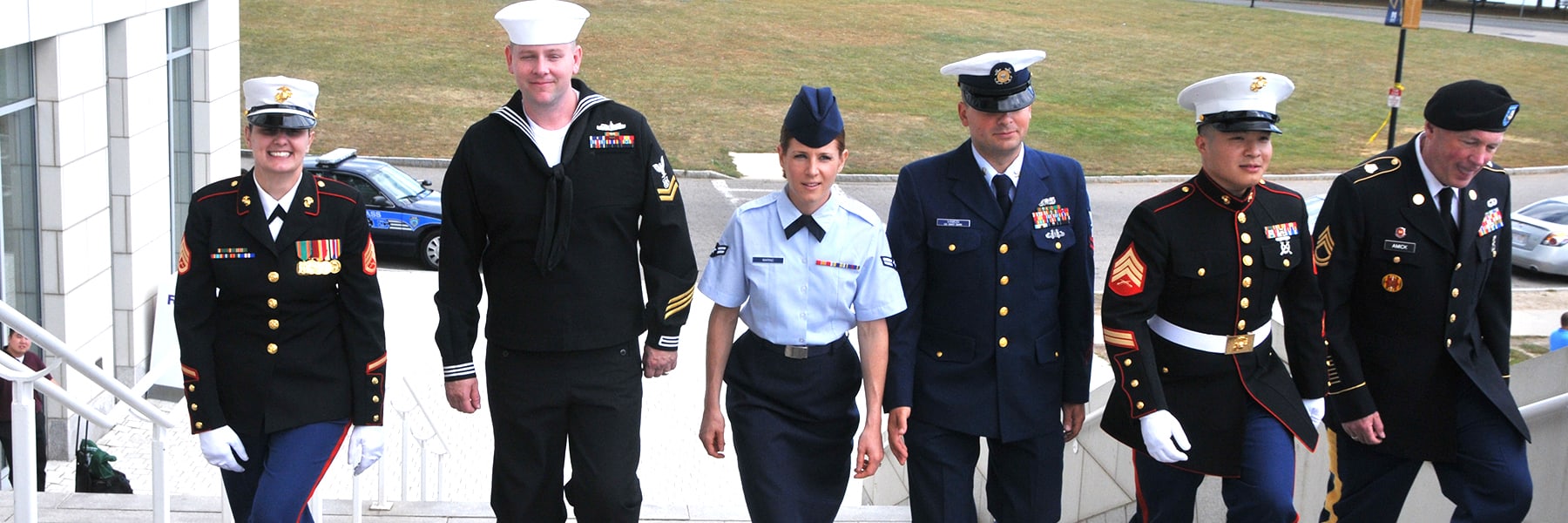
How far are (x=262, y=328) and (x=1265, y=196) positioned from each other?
3.40 m

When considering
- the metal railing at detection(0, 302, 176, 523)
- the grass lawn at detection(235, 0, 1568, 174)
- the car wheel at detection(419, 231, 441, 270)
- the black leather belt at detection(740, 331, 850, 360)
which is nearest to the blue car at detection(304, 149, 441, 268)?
the car wheel at detection(419, 231, 441, 270)

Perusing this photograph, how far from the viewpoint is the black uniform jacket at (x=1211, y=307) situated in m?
5.04

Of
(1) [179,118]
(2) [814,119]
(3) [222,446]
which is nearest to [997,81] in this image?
(2) [814,119]

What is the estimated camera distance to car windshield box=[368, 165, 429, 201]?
67.9 ft

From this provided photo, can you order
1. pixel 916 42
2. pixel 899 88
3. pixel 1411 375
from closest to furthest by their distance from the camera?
pixel 1411 375, pixel 899 88, pixel 916 42

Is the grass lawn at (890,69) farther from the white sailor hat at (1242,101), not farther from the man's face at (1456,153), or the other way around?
the white sailor hat at (1242,101)

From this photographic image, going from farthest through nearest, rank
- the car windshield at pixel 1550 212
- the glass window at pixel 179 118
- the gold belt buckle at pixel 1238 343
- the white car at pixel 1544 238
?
the car windshield at pixel 1550 212 < the white car at pixel 1544 238 < the glass window at pixel 179 118 < the gold belt buckle at pixel 1238 343

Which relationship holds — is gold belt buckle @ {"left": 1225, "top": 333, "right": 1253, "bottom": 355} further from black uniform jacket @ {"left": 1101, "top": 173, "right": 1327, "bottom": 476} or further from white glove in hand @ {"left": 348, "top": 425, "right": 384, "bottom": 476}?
white glove in hand @ {"left": 348, "top": 425, "right": 384, "bottom": 476}

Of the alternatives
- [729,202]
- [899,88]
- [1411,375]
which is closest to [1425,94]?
[899,88]

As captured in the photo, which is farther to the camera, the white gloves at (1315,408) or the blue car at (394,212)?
the blue car at (394,212)

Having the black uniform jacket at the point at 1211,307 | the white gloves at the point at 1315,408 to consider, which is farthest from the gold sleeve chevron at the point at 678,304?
the white gloves at the point at 1315,408

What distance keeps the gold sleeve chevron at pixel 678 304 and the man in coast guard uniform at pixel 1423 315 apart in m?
2.23

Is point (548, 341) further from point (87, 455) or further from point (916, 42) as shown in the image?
point (916, 42)

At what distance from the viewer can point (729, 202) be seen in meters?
27.0
